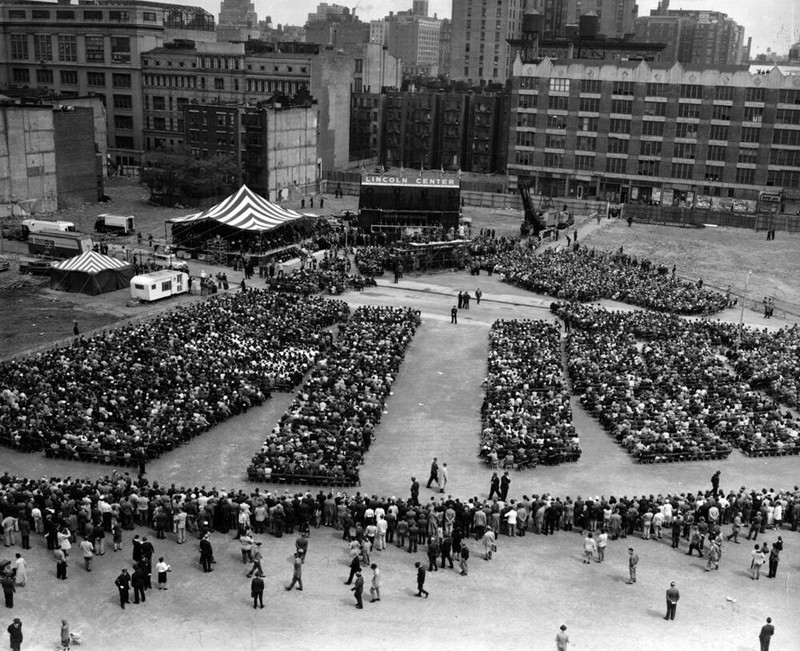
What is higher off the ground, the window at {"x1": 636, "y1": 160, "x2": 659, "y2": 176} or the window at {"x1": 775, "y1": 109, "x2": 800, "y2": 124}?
the window at {"x1": 775, "y1": 109, "x2": 800, "y2": 124}

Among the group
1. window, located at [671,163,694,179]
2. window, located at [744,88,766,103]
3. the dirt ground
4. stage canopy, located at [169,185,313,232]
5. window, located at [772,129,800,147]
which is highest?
window, located at [744,88,766,103]

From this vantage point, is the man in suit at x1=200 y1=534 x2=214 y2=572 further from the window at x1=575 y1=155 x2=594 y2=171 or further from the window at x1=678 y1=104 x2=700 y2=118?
the window at x1=678 y1=104 x2=700 y2=118

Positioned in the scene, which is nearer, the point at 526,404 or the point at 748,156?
the point at 526,404

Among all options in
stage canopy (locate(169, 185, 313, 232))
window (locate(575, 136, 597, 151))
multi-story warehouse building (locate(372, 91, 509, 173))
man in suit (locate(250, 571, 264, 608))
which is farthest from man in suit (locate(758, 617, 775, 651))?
multi-story warehouse building (locate(372, 91, 509, 173))

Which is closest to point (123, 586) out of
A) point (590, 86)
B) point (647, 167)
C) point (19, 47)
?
point (647, 167)

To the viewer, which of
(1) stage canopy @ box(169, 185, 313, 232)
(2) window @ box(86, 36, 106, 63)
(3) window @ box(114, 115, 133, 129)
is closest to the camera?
(1) stage canopy @ box(169, 185, 313, 232)

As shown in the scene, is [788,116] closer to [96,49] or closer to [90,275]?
[90,275]
